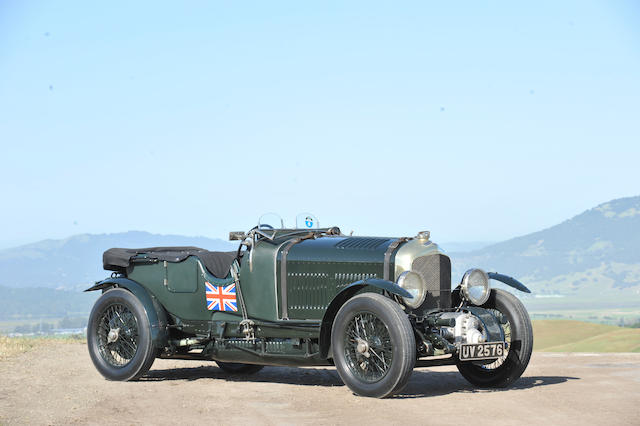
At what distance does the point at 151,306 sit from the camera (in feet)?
38.5

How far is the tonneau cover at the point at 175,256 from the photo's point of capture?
1155 cm

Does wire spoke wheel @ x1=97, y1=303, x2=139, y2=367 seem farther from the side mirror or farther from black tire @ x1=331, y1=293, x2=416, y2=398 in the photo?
black tire @ x1=331, y1=293, x2=416, y2=398

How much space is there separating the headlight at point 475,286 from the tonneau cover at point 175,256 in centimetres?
298

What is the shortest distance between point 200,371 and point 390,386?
14.1ft

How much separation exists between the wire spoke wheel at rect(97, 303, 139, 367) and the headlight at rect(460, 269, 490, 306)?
4.35 m

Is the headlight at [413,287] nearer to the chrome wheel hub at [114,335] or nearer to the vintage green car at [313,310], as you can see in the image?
the vintage green car at [313,310]

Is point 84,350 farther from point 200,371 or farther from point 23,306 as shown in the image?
point 23,306

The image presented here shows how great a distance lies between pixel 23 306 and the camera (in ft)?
599

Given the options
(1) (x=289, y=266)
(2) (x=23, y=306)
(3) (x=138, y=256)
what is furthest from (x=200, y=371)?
(2) (x=23, y=306)

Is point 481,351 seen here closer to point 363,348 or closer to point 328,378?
point 363,348

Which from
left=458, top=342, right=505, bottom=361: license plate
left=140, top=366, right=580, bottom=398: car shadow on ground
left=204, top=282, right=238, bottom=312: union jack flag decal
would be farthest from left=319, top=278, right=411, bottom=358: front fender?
left=204, top=282, right=238, bottom=312: union jack flag decal

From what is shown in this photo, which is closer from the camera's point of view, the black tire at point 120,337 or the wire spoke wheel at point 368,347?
the wire spoke wheel at point 368,347

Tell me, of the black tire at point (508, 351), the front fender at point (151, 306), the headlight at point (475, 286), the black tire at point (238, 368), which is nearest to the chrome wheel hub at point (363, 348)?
the black tire at point (508, 351)

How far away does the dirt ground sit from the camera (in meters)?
8.34
